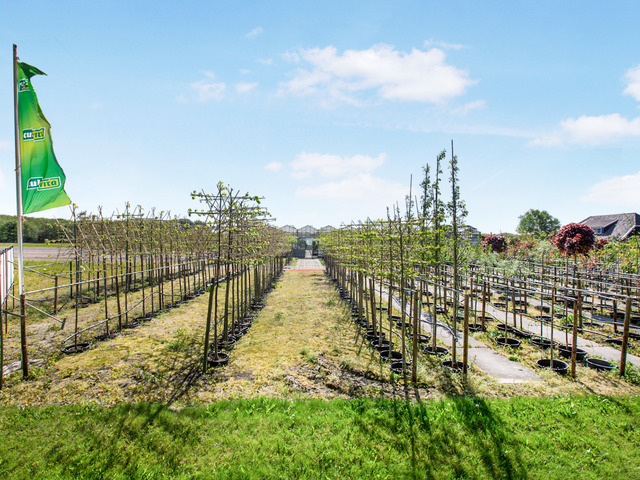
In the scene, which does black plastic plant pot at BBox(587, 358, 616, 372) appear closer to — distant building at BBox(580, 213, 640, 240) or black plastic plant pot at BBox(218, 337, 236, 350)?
black plastic plant pot at BBox(218, 337, 236, 350)

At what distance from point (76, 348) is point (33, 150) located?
205 inches

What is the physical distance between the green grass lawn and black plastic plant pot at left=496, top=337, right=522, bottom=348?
130 inches

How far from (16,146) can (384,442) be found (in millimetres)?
10412

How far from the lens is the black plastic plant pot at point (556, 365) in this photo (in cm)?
717

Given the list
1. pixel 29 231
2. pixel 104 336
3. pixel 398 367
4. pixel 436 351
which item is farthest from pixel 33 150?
pixel 29 231

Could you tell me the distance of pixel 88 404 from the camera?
5395 mm

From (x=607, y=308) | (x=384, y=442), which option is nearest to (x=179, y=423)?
(x=384, y=442)

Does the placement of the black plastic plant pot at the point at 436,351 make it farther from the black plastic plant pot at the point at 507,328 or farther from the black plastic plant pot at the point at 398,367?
the black plastic plant pot at the point at 507,328

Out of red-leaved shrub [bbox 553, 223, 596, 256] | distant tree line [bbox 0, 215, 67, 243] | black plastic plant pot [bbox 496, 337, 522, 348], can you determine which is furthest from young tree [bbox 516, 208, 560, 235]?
distant tree line [bbox 0, 215, 67, 243]

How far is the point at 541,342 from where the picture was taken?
30.1 ft

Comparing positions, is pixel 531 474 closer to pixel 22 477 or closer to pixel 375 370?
pixel 375 370

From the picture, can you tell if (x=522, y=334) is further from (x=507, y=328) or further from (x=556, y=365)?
(x=556, y=365)

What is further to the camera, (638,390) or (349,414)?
(638,390)

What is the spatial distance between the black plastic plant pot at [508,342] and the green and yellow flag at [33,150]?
1306cm
